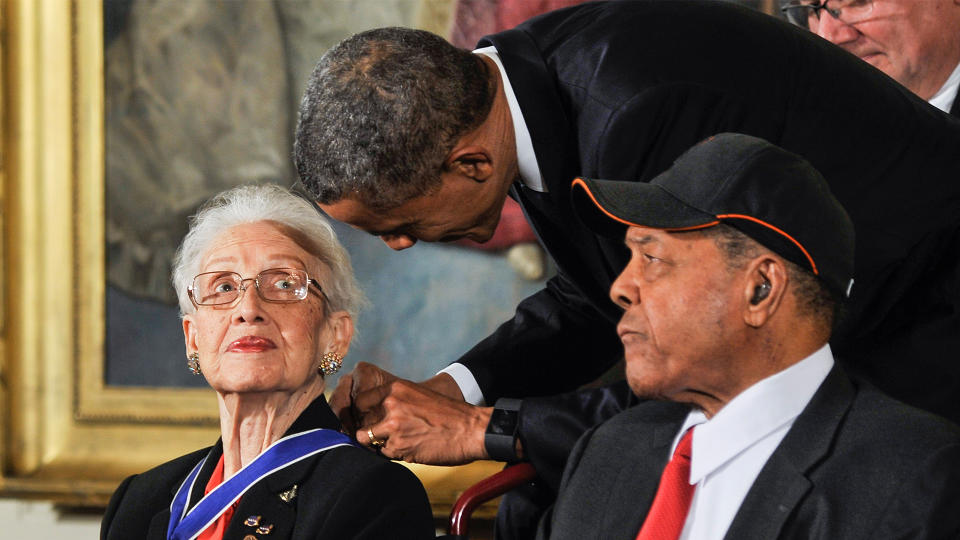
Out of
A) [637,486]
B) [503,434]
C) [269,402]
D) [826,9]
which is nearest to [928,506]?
[637,486]

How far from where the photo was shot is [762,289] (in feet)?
4.73

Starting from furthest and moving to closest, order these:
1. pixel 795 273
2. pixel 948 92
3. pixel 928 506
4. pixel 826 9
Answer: pixel 826 9
pixel 948 92
pixel 795 273
pixel 928 506

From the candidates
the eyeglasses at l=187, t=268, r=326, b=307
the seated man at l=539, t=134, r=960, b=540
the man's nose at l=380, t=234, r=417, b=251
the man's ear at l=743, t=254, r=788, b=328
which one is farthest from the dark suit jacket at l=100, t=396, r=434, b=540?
the man's ear at l=743, t=254, r=788, b=328

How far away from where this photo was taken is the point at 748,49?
6.15ft

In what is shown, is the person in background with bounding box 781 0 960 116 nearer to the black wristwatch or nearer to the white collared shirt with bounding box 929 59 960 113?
the white collared shirt with bounding box 929 59 960 113

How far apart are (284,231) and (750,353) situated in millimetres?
1015

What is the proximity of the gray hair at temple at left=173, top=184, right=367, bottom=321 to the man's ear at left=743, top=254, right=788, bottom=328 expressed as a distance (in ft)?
3.09

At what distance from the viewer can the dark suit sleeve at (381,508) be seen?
1.85m

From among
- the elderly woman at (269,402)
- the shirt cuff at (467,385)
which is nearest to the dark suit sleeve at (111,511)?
the elderly woman at (269,402)

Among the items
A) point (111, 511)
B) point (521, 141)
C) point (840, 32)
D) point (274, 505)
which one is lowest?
point (111, 511)

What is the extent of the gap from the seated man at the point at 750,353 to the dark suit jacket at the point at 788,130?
0.92 feet

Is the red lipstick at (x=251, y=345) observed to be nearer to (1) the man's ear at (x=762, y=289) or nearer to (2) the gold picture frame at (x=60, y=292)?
(1) the man's ear at (x=762, y=289)

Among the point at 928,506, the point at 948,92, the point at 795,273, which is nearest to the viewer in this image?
the point at 928,506

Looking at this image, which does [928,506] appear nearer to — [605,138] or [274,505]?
[605,138]
